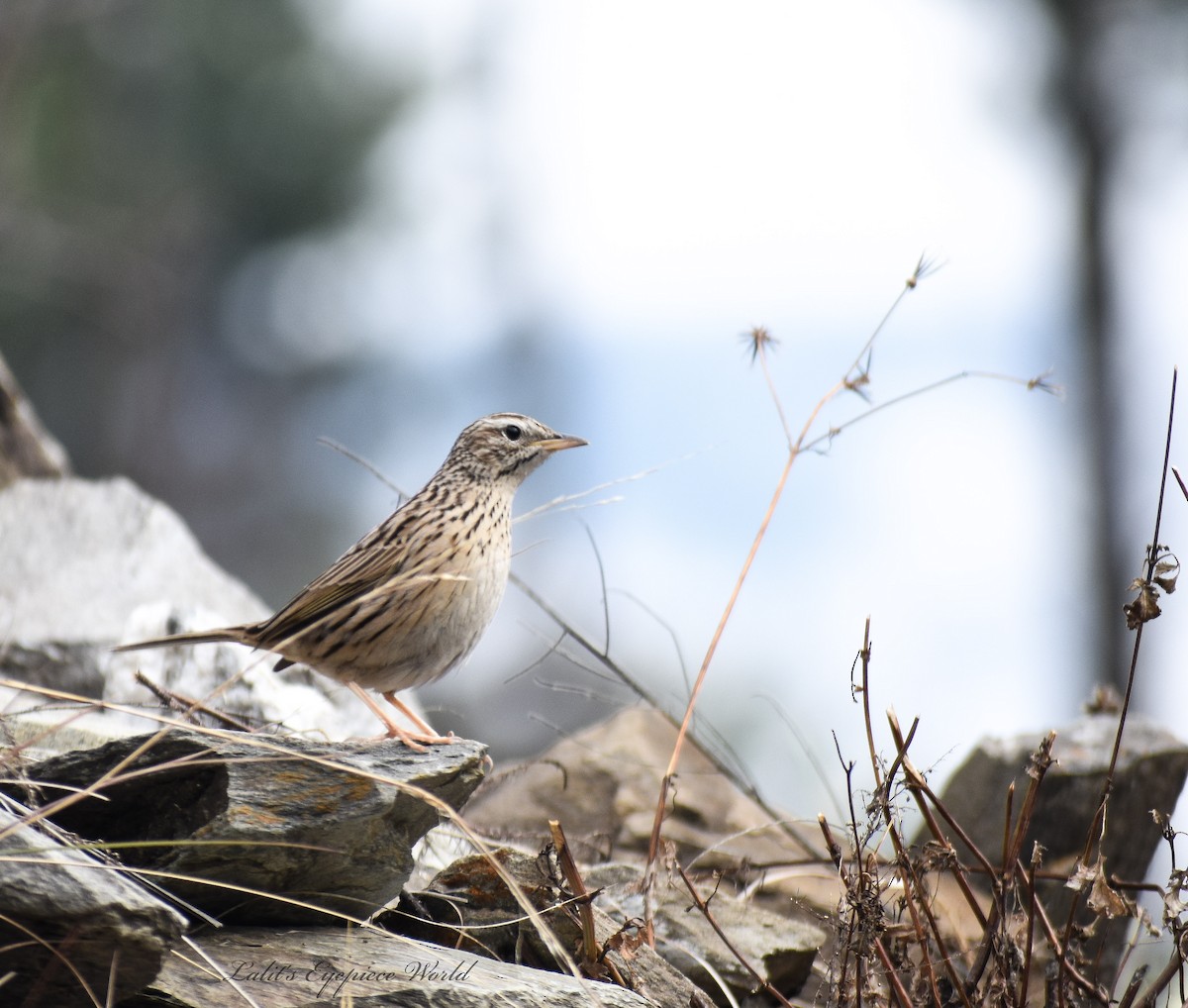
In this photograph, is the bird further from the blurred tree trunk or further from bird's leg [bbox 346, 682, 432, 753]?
the blurred tree trunk

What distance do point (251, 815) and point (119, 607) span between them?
3.92 metres

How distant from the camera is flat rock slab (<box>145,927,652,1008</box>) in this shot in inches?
128

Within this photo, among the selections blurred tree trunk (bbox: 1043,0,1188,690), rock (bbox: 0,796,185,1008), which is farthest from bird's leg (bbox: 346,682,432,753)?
blurred tree trunk (bbox: 1043,0,1188,690)

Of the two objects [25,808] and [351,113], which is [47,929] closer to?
[25,808]

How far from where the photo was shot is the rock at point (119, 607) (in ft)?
20.6

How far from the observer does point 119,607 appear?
7.13m

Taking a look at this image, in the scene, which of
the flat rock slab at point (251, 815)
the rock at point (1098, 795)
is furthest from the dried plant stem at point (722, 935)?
the rock at point (1098, 795)

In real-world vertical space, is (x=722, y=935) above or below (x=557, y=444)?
below

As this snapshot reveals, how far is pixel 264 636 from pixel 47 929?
2.37 m

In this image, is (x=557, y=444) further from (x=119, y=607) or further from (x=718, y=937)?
(x=119, y=607)

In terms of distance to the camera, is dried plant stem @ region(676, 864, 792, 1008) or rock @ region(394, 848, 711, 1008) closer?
dried plant stem @ region(676, 864, 792, 1008)

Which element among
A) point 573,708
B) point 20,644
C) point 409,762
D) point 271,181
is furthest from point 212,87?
point 409,762

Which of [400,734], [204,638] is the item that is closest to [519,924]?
[400,734]

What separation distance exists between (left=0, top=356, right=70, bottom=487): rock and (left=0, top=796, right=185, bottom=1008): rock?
605cm
